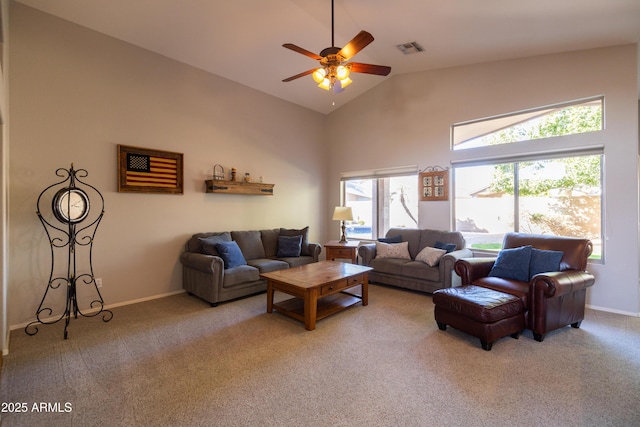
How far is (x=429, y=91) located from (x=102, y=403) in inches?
231

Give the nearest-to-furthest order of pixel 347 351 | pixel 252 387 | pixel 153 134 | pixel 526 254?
pixel 252 387 < pixel 347 351 < pixel 526 254 < pixel 153 134

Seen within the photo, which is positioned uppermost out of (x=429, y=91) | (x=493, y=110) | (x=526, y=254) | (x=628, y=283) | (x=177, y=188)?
(x=429, y=91)

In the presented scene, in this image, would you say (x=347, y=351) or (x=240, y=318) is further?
(x=240, y=318)

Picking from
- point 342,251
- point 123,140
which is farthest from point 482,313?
point 123,140

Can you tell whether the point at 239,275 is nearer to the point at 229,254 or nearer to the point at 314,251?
the point at 229,254

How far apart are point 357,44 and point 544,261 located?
312 cm

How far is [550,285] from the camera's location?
2.79 metres

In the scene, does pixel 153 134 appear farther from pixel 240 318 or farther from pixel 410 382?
pixel 410 382

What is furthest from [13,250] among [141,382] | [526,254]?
[526,254]

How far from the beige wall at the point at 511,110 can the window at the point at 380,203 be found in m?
0.34

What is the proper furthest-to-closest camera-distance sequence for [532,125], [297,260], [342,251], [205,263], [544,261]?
[342,251]
[297,260]
[532,125]
[205,263]
[544,261]

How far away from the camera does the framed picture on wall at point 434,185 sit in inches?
200

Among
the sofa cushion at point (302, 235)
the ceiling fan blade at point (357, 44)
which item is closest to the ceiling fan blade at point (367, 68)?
the ceiling fan blade at point (357, 44)

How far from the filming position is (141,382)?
7.22 ft
